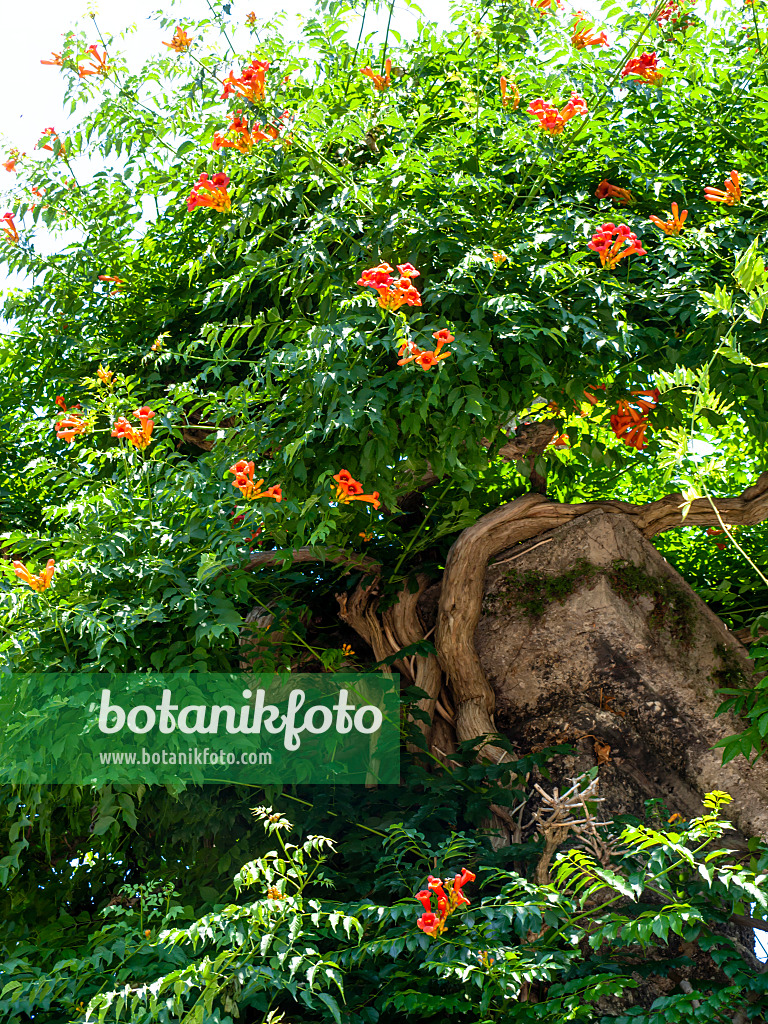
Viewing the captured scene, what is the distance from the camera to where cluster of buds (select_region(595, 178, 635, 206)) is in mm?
3711

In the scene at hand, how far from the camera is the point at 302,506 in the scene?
3.26m

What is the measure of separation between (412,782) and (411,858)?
309 millimetres

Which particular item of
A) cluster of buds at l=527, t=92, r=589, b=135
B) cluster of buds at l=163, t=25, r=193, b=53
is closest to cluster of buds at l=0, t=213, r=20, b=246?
cluster of buds at l=163, t=25, r=193, b=53

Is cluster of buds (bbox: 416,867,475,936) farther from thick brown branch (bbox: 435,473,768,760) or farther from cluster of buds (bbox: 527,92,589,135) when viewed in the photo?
cluster of buds (bbox: 527,92,589,135)

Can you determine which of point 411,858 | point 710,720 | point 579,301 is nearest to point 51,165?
point 579,301

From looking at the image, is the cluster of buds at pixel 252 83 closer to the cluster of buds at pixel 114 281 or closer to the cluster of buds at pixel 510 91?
the cluster of buds at pixel 510 91

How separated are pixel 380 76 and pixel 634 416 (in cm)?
192

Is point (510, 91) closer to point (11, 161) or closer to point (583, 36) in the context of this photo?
point (583, 36)

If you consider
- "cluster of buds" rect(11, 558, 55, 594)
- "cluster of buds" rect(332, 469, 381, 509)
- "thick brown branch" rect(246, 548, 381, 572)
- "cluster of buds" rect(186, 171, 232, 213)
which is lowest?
"cluster of buds" rect(11, 558, 55, 594)

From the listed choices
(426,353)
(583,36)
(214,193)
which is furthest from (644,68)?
(214,193)

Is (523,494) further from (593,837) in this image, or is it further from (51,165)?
(51,165)

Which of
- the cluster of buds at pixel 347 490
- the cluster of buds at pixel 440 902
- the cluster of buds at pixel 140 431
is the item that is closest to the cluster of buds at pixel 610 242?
the cluster of buds at pixel 347 490

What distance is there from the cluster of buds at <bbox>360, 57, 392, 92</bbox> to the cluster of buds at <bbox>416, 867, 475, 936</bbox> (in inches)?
127

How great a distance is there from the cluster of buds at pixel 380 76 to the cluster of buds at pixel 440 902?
3227 millimetres
